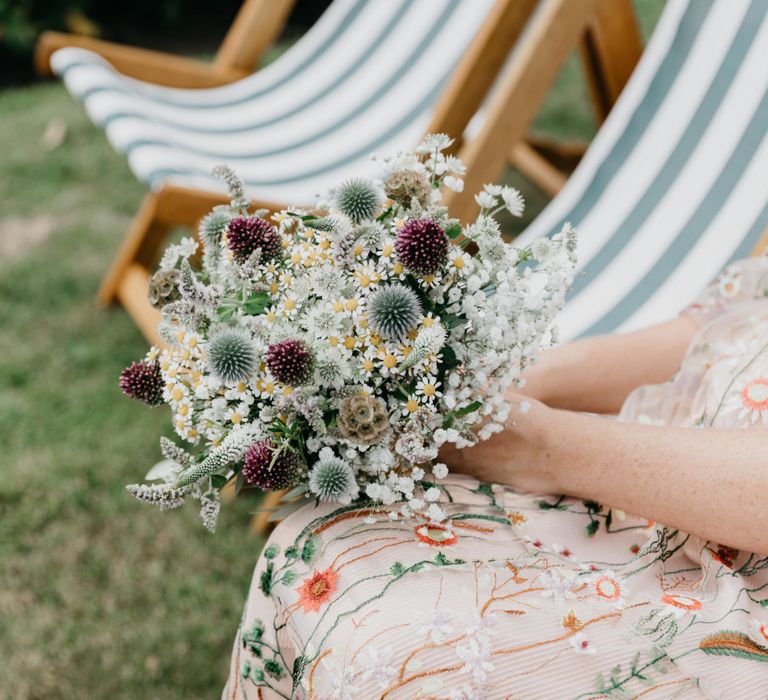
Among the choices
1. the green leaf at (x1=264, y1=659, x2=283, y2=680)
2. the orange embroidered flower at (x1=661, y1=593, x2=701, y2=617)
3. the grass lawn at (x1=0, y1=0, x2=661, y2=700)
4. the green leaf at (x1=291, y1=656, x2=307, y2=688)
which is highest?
the orange embroidered flower at (x1=661, y1=593, x2=701, y2=617)

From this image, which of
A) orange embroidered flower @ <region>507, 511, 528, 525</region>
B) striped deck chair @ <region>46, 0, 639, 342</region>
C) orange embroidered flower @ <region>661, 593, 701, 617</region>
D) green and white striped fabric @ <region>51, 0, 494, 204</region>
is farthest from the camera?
green and white striped fabric @ <region>51, 0, 494, 204</region>

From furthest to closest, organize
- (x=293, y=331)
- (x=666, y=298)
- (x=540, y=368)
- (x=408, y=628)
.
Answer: (x=666, y=298), (x=540, y=368), (x=293, y=331), (x=408, y=628)

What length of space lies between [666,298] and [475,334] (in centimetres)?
98

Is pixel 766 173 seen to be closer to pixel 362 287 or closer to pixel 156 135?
pixel 362 287

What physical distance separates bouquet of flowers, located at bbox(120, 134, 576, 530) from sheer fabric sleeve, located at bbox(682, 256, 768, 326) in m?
0.46

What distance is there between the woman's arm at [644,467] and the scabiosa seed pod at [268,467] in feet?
0.88

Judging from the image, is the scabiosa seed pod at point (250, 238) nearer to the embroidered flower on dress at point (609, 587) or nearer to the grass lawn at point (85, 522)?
the embroidered flower on dress at point (609, 587)

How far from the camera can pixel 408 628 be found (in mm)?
840

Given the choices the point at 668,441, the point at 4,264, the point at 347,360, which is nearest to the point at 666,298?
the point at 668,441

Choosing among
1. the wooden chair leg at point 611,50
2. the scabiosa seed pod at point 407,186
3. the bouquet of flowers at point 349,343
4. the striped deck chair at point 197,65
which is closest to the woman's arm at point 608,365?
the bouquet of flowers at point 349,343

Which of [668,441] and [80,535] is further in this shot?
[80,535]

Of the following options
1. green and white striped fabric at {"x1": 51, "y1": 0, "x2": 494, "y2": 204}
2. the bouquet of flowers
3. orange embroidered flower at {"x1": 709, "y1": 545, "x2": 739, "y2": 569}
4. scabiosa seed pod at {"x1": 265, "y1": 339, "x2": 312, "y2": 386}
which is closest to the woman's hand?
the bouquet of flowers

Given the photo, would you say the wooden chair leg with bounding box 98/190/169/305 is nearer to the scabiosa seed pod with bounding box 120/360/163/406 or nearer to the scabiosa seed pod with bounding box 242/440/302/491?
the scabiosa seed pod with bounding box 120/360/163/406

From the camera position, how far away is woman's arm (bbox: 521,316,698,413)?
1.34 m
